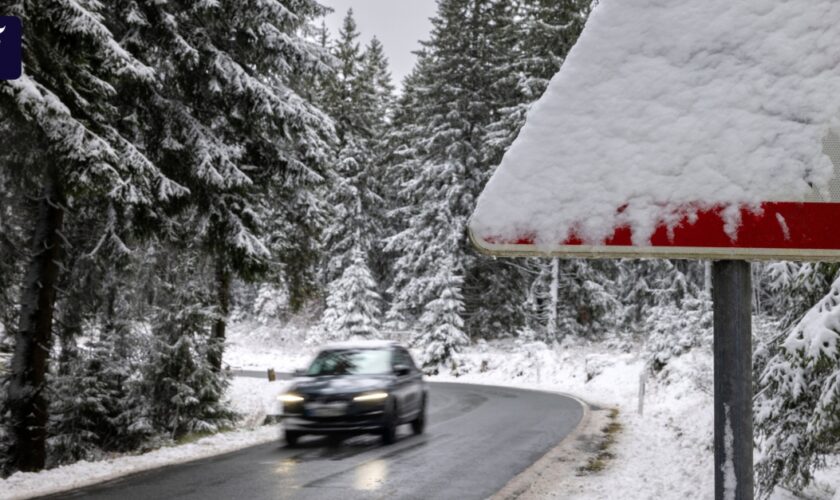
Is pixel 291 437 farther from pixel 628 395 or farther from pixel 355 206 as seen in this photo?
pixel 355 206

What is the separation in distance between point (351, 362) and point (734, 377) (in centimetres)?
1164

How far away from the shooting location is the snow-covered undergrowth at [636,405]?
330 inches

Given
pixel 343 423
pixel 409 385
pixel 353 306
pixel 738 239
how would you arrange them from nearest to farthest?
1. pixel 738 239
2. pixel 343 423
3. pixel 409 385
4. pixel 353 306

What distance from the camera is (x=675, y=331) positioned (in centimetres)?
2408

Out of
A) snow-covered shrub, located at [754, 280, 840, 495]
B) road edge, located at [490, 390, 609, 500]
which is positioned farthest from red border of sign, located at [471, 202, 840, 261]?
road edge, located at [490, 390, 609, 500]

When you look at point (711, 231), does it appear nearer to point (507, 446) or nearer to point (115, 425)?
point (507, 446)

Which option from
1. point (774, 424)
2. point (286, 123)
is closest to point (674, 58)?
point (774, 424)

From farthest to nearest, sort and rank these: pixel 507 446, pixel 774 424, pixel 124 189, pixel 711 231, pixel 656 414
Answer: pixel 656 414 → pixel 507 446 → pixel 124 189 → pixel 774 424 → pixel 711 231

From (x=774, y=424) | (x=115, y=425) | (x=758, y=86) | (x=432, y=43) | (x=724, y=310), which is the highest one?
(x=432, y=43)

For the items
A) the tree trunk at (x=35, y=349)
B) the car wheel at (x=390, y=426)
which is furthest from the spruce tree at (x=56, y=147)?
the car wheel at (x=390, y=426)

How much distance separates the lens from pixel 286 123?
1312 centimetres

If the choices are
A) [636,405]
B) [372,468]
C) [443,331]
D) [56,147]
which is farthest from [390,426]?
[443,331]

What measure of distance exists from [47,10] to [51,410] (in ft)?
28.0

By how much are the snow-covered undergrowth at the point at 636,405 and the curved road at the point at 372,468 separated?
1321 millimetres
